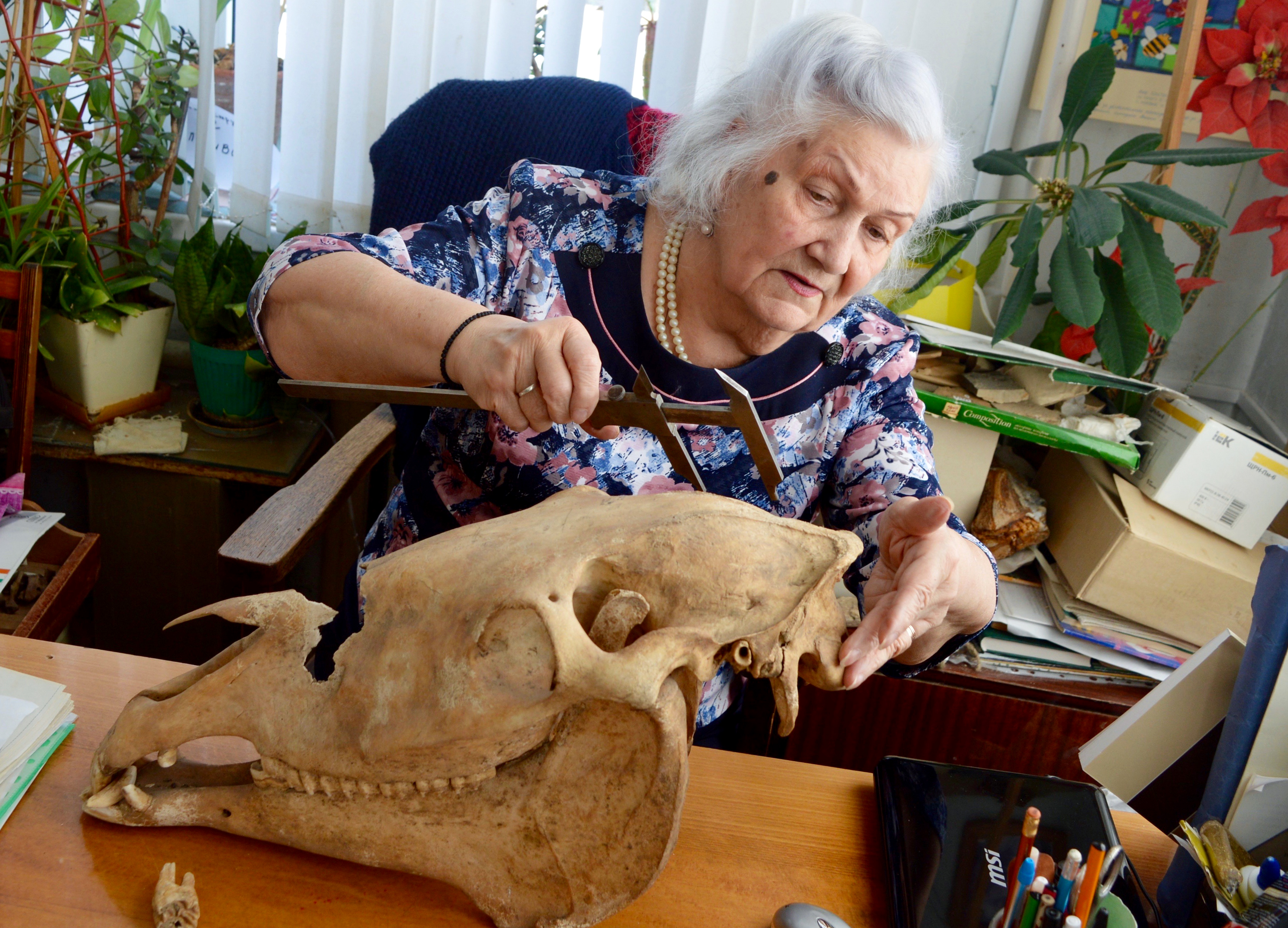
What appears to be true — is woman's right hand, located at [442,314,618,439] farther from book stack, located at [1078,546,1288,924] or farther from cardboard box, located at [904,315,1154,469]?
cardboard box, located at [904,315,1154,469]

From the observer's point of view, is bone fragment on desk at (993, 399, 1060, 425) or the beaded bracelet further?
bone fragment on desk at (993, 399, 1060, 425)

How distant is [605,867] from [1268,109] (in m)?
1.99

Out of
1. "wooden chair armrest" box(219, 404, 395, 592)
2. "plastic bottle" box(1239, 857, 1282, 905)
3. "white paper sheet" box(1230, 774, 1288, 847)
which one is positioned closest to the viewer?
"plastic bottle" box(1239, 857, 1282, 905)

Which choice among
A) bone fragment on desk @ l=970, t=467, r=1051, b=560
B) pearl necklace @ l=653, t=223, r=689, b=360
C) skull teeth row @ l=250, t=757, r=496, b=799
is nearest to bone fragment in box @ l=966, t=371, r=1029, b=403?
bone fragment on desk @ l=970, t=467, r=1051, b=560

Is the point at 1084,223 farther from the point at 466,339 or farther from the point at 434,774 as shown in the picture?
the point at 434,774

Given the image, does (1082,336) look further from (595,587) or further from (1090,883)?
(595,587)

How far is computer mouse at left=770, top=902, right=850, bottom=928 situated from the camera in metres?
0.88

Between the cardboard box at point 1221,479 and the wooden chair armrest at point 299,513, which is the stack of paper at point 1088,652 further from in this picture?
the wooden chair armrest at point 299,513

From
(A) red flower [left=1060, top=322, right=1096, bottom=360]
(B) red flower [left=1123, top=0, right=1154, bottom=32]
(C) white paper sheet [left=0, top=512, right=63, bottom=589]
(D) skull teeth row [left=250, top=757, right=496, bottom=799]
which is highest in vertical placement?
(B) red flower [left=1123, top=0, right=1154, bottom=32]

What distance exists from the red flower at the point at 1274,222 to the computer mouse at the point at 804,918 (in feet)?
5.45

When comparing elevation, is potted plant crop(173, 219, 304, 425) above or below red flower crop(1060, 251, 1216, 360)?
below

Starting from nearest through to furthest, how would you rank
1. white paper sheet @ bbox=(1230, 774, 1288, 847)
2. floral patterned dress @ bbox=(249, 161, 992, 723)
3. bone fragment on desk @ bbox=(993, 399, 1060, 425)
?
white paper sheet @ bbox=(1230, 774, 1288, 847) → floral patterned dress @ bbox=(249, 161, 992, 723) → bone fragment on desk @ bbox=(993, 399, 1060, 425)

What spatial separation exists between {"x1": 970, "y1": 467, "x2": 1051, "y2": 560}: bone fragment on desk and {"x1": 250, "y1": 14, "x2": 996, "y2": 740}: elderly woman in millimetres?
509

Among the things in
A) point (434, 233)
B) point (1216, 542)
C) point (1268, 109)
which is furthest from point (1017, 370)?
point (434, 233)
